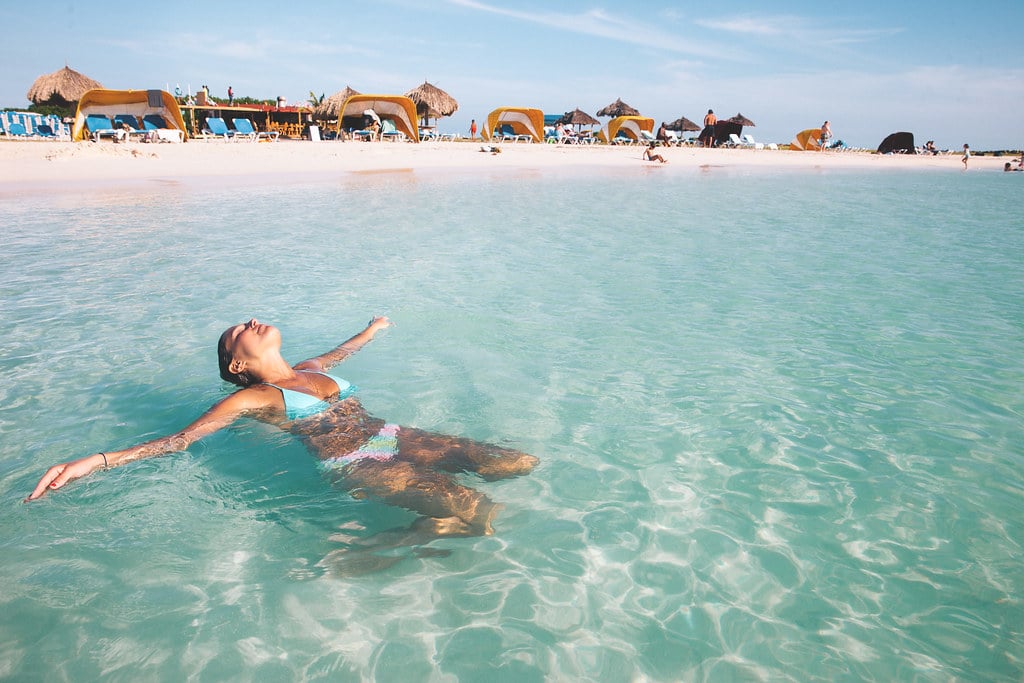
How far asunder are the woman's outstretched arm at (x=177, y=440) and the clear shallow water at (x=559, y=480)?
35cm

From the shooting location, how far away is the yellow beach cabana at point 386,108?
28719 millimetres

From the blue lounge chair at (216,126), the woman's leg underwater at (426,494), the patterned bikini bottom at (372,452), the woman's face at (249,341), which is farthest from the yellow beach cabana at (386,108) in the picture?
the woman's leg underwater at (426,494)

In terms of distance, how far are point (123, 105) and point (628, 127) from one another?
28.6m

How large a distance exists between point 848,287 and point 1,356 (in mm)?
8132

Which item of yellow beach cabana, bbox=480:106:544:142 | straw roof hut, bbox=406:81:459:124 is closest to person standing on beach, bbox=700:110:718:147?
yellow beach cabana, bbox=480:106:544:142

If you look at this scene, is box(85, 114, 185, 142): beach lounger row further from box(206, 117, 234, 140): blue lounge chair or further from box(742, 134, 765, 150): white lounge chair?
box(742, 134, 765, 150): white lounge chair

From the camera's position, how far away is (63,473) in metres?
2.24

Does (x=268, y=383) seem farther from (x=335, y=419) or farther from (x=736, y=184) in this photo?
(x=736, y=184)

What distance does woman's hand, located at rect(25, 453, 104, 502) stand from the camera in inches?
84.5

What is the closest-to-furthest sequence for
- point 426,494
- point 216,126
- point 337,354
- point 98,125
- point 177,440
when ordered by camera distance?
1. point 426,494
2. point 177,440
3. point 337,354
4. point 98,125
5. point 216,126

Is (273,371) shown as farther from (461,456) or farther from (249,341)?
(461,456)

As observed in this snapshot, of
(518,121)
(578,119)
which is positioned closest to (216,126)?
(518,121)

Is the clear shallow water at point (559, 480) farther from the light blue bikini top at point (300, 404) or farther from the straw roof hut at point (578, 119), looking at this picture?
the straw roof hut at point (578, 119)

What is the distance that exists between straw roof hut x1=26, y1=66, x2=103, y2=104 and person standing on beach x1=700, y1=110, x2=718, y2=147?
31555 millimetres
